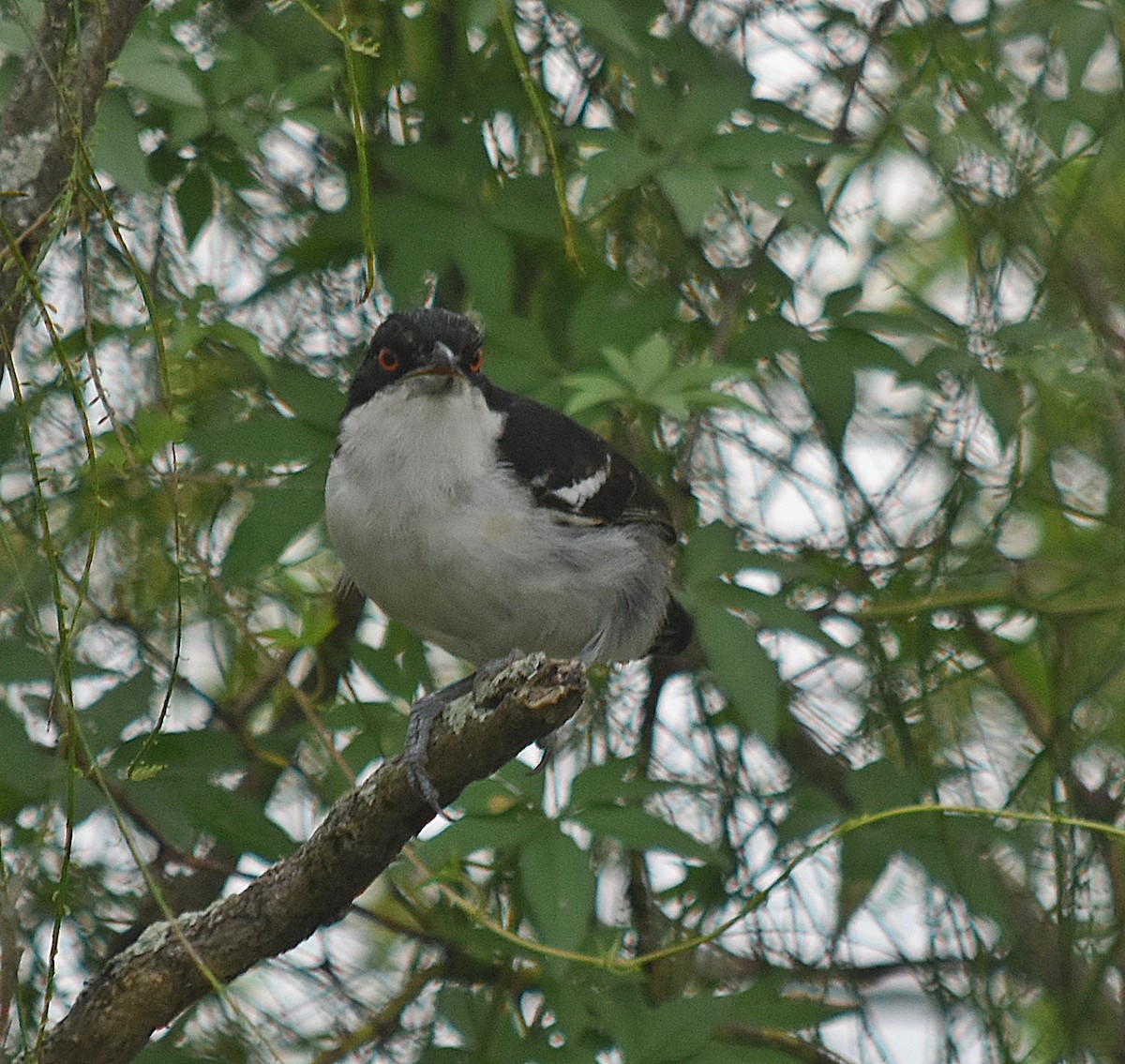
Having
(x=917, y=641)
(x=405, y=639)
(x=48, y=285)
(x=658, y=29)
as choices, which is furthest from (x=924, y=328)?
(x=48, y=285)

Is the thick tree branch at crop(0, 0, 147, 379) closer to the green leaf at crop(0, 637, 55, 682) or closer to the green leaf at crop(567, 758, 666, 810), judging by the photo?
the green leaf at crop(0, 637, 55, 682)

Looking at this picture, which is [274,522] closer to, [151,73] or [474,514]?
[474,514]

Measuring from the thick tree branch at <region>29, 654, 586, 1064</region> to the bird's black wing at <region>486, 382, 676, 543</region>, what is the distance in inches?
42.0

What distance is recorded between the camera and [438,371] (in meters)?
3.96

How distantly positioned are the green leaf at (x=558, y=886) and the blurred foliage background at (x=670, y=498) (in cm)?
1

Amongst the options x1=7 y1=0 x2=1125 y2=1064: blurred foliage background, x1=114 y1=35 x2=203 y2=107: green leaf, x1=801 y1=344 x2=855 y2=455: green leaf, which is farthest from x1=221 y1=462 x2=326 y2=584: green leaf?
x1=801 y1=344 x2=855 y2=455: green leaf

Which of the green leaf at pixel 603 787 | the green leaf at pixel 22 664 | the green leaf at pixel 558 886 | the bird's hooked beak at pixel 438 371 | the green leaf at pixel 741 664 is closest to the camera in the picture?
the green leaf at pixel 558 886

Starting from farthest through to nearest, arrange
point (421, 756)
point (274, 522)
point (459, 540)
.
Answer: point (274, 522) < point (459, 540) < point (421, 756)

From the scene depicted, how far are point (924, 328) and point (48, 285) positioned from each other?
96.1 inches

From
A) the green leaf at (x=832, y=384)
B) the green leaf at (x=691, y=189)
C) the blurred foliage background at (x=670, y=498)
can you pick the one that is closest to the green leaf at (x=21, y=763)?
the blurred foliage background at (x=670, y=498)

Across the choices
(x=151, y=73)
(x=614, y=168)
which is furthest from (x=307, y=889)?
(x=614, y=168)

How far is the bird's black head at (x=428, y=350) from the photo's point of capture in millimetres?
3967

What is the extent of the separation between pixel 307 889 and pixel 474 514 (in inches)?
44.0

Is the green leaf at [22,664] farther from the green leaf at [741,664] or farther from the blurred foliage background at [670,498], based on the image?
the green leaf at [741,664]
